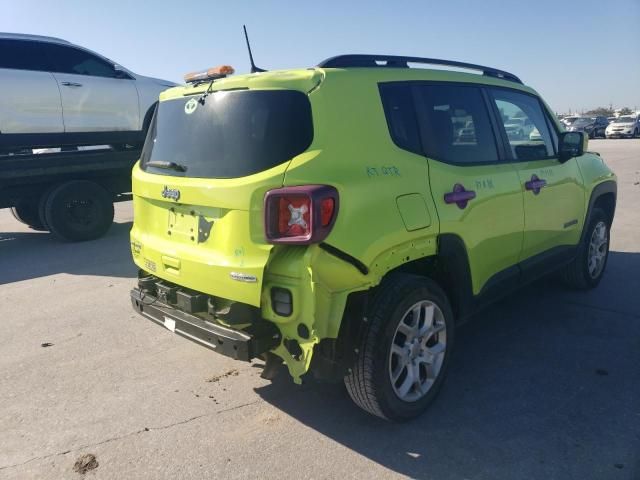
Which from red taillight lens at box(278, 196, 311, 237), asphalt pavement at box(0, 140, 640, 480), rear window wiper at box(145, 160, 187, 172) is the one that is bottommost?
asphalt pavement at box(0, 140, 640, 480)

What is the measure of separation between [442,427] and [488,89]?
93.8 inches

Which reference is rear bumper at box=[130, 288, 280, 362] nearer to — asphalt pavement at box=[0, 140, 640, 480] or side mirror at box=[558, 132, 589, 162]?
asphalt pavement at box=[0, 140, 640, 480]

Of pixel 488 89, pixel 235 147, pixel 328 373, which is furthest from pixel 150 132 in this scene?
pixel 488 89

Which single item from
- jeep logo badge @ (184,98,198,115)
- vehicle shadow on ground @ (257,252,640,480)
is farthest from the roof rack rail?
vehicle shadow on ground @ (257,252,640,480)

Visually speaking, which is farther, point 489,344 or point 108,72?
point 108,72

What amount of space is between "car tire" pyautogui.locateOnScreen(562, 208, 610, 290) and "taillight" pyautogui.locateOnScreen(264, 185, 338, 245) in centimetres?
331

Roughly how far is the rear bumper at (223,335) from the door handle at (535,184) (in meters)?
2.28

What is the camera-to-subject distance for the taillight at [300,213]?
257 centimetres

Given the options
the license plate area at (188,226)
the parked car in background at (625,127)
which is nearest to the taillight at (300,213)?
the license plate area at (188,226)

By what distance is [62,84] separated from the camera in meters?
7.98

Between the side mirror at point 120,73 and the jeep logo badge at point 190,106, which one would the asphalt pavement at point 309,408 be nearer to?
the jeep logo badge at point 190,106

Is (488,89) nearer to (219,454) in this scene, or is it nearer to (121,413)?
(219,454)

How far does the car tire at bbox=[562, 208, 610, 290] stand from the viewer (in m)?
5.07

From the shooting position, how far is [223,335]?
2.83 meters
